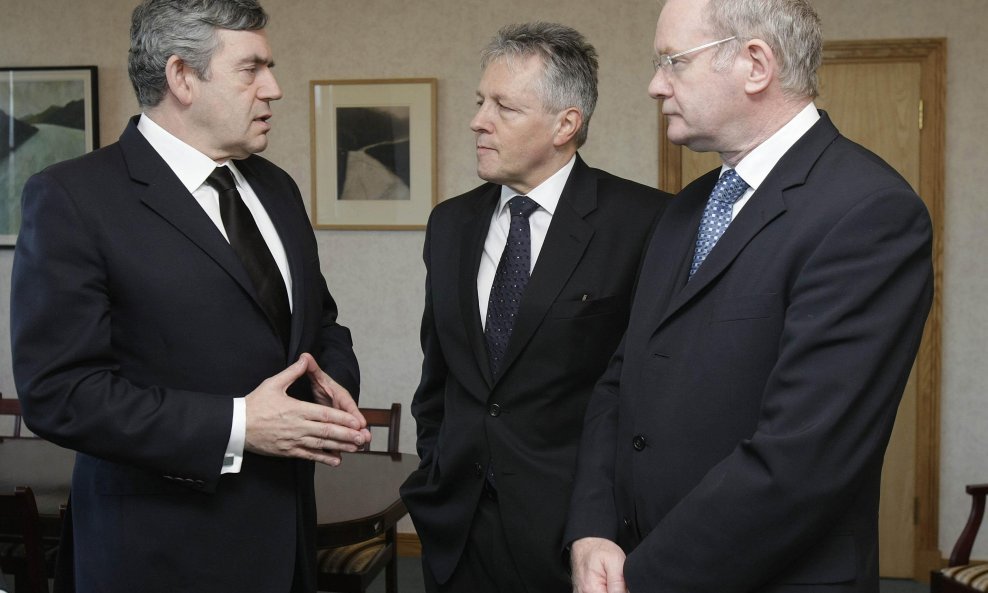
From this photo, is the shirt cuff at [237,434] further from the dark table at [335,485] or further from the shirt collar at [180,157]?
the dark table at [335,485]

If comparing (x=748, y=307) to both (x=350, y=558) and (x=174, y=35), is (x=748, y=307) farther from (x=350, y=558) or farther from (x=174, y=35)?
(x=350, y=558)

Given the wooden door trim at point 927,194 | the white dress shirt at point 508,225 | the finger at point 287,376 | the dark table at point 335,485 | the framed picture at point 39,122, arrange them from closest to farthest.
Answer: the finger at point 287,376 < the white dress shirt at point 508,225 < the dark table at point 335,485 < the wooden door trim at point 927,194 < the framed picture at point 39,122

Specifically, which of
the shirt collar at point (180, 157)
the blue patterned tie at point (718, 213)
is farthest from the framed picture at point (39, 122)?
the blue patterned tie at point (718, 213)

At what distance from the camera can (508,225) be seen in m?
2.23

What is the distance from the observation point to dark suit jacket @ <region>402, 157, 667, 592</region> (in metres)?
1.98

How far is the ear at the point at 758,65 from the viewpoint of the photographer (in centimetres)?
157

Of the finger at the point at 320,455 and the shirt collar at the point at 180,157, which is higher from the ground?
the shirt collar at the point at 180,157

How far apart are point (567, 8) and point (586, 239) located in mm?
2730

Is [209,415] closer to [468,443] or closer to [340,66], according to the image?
[468,443]

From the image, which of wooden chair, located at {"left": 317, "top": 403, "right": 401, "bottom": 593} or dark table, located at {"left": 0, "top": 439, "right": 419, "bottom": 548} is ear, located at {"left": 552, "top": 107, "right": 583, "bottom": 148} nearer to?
dark table, located at {"left": 0, "top": 439, "right": 419, "bottom": 548}

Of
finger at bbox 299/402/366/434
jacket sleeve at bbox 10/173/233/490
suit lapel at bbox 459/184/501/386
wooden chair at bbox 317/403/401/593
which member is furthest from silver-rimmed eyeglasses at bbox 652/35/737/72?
wooden chair at bbox 317/403/401/593

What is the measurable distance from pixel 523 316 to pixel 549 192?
0.34 metres

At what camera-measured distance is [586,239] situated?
2.08 meters

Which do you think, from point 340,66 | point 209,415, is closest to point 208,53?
point 209,415
